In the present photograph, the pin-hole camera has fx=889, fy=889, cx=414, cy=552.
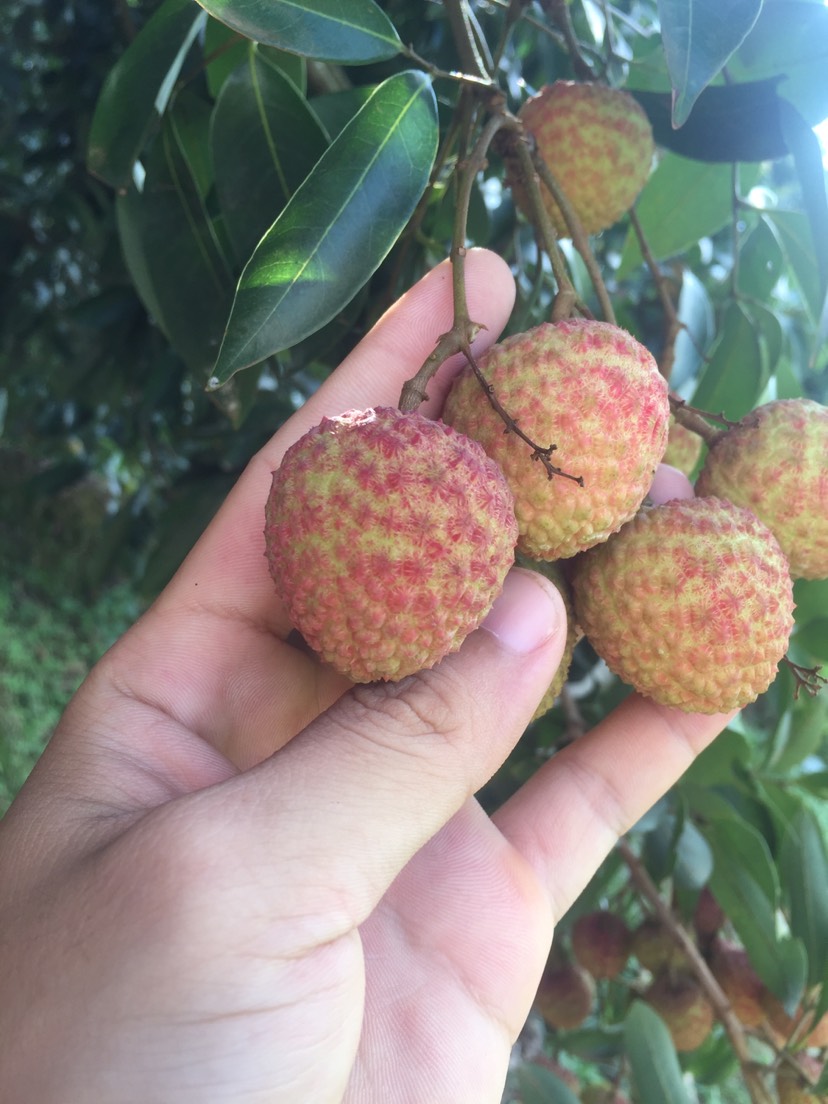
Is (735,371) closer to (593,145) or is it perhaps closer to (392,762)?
(593,145)

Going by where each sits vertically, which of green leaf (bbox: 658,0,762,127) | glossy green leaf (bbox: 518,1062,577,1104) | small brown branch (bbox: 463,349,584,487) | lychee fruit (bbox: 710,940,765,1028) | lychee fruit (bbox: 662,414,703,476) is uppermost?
green leaf (bbox: 658,0,762,127)

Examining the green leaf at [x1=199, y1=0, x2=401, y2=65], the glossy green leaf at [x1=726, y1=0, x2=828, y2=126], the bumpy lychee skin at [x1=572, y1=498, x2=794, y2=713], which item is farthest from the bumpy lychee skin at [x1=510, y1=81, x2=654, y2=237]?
the bumpy lychee skin at [x1=572, y1=498, x2=794, y2=713]

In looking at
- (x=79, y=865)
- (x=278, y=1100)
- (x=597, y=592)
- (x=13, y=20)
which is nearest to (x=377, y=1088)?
(x=278, y=1100)

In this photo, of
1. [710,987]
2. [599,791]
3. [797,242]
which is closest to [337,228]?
[599,791]

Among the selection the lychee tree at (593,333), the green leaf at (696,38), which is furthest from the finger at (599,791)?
the green leaf at (696,38)

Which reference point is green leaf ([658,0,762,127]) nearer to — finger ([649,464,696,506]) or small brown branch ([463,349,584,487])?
Result: small brown branch ([463,349,584,487])

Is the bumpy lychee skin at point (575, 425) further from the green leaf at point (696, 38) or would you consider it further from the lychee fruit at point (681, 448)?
the lychee fruit at point (681, 448)
